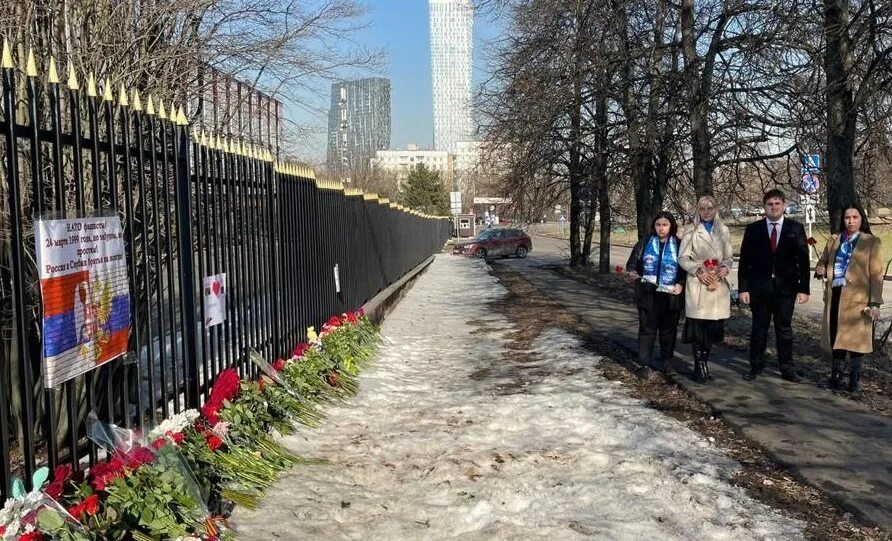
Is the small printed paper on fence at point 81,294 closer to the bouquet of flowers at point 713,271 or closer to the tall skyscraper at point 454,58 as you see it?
the bouquet of flowers at point 713,271

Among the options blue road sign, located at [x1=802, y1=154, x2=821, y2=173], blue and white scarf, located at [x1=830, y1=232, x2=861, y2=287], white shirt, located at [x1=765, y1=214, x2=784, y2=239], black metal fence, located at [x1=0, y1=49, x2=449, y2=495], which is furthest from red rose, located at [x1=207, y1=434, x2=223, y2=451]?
blue road sign, located at [x1=802, y1=154, x2=821, y2=173]

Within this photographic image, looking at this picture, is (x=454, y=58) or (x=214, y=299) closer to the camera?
(x=214, y=299)

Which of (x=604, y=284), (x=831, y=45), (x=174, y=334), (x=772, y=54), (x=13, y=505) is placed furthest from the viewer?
(x=604, y=284)

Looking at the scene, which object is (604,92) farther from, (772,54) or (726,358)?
(726,358)

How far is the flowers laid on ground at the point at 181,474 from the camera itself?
2.64m

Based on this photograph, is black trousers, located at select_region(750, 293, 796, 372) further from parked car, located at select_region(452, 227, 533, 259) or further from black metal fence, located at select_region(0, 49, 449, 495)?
parked car, located at select_region(452, 227, 533, 259)

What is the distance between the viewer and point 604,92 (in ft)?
45.4

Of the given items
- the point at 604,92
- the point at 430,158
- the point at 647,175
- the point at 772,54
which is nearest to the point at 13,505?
the point at 772,54

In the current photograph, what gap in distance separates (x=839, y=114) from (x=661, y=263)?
10.1 feet

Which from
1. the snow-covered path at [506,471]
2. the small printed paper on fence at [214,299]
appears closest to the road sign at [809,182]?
the snow-covered path at [506,471]

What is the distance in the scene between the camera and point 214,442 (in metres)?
3.96

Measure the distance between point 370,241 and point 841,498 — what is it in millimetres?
9471

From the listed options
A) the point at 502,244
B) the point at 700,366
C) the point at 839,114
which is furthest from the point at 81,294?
the point at 502,244

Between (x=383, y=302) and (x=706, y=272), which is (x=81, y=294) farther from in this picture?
(x=383, y=302)
